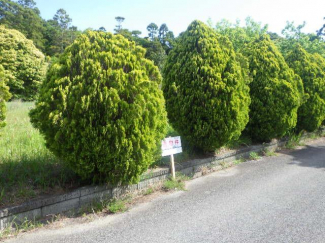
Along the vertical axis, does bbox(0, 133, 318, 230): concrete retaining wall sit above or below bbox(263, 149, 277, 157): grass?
above

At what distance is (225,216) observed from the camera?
3.71 metres

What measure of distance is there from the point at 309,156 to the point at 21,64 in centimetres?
2208

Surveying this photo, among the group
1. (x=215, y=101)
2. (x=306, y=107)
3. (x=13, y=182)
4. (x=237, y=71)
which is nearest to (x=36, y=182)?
(x=13, y=182)

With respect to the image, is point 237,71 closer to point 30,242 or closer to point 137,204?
point 137,204

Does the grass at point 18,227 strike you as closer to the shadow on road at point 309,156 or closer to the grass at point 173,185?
the grass at point 173,185

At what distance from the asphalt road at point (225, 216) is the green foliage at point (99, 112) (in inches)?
29.1

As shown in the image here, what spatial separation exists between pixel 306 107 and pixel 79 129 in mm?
7929

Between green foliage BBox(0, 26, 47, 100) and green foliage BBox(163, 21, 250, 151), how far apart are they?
18.8 meters

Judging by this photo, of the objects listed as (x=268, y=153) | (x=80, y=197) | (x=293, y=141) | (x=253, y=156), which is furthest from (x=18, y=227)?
(x=293, y=141)

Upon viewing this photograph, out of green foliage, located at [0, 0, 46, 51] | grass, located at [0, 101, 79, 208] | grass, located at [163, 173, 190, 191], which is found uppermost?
green foliage, located at [0, 0, 46, 51]

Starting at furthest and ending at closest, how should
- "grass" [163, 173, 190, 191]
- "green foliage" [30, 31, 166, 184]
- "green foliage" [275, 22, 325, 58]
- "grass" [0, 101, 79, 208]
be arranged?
"green foliage" [275, 22, 325, 58] < "grass" [163, 173, 190, 191] < "green foliage" [30, 31, 166, 184] < "grass" [0, 101, 79, 208]

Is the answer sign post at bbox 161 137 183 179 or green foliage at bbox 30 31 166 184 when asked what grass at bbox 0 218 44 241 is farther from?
sign post at bbox 161 137 183 179

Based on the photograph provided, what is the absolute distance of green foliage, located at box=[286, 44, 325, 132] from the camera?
354 inches

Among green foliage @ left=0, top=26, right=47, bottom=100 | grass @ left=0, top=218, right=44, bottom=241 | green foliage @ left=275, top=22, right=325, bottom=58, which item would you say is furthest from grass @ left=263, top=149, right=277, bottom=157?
green foliage @ left=0, top=26, right=47, bottom=100
